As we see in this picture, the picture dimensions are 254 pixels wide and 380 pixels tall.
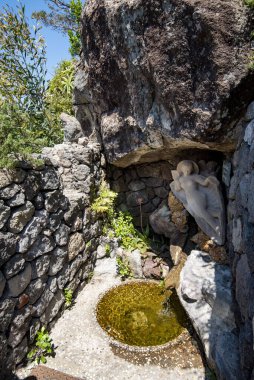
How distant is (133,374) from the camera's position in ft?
10.7

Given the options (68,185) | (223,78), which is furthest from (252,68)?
(68,185)

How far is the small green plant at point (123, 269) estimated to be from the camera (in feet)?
16.7

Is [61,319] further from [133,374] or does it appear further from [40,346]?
[133,374]

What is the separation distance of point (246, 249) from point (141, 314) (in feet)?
8.16

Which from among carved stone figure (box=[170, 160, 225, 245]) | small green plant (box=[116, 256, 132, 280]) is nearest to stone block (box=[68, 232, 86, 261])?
small green plant (box=[116, 256, 132, 280])

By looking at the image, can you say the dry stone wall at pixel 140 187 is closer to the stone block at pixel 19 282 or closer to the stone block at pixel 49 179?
the stone block at pixel 49 179

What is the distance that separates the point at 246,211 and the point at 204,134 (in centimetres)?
148

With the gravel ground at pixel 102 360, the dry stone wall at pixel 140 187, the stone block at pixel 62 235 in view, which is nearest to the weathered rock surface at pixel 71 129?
the dry stone wall at pixel 140 187

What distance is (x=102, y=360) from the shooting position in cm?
347

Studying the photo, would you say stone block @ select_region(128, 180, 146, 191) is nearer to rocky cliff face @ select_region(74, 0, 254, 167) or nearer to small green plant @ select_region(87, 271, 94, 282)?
rocky cliff face @ select_region(74, 0, 254, 167)

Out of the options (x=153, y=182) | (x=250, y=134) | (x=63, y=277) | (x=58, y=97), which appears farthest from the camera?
(x=58, y=97)

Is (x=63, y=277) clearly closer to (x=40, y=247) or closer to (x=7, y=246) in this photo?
(x=40, y=247)

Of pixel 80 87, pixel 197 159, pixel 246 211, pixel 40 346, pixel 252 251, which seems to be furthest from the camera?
pixel 80 87

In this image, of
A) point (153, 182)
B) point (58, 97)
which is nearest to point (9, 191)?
point (153, 182)
